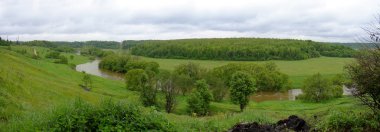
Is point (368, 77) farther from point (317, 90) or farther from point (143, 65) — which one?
point (143, 65)

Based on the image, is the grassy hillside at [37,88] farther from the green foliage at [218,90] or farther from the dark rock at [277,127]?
the green foliage at [218,90]

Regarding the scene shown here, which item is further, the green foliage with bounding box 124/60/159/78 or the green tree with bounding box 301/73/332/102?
the green foliage with bounding box 124/60/159/78

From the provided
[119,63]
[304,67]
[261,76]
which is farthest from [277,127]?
[119,63]

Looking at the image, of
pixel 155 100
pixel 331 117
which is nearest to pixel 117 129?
pixel 331 117

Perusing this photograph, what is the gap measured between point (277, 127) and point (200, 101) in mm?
45634

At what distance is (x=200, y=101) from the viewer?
61.5 meters

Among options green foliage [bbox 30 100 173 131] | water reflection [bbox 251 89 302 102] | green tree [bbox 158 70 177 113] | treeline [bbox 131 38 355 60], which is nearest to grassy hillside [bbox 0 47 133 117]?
green foliage [bbox 30 100 173 131]

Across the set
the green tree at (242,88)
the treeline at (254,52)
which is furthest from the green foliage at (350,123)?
the treeline at (254,52)

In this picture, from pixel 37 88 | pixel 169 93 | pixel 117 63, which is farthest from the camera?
pixel 117 63

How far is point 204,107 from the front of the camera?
62.5 m

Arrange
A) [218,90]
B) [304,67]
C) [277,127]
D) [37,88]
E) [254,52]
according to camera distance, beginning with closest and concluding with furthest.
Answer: [277,127] → [37,88] → [218,90] → [304,67] → [254,52]

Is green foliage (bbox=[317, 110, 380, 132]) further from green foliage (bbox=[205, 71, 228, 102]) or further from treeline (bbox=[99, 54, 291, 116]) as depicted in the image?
green foliage (bbox=[205, 71, 228, 102])

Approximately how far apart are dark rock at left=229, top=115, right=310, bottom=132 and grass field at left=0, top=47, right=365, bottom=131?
1331 millimetres

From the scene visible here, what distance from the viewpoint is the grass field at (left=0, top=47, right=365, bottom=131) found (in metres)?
16.9
